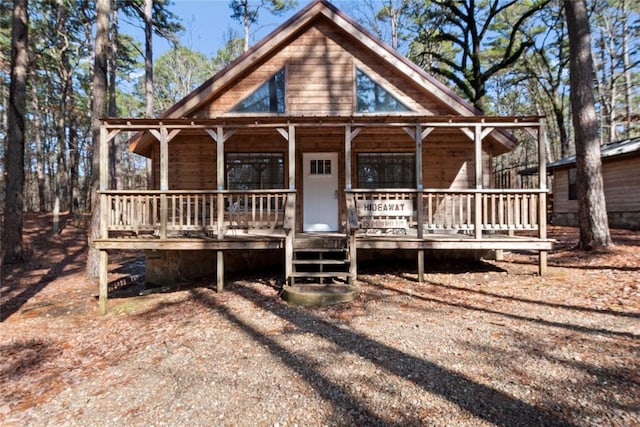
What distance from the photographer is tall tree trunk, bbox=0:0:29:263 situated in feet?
36.8

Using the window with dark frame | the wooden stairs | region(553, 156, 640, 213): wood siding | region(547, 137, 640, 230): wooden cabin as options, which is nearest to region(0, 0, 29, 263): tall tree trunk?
the window with dark frame

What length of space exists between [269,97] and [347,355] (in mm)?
7332

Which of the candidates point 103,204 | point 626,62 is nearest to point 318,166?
point 103,204

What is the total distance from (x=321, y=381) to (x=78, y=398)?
2.53 m

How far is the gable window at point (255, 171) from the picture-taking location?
9562 mm

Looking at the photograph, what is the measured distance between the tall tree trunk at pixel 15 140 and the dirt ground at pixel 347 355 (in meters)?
5.29

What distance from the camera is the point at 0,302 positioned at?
7719 mm

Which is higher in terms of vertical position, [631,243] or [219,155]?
[219,155]

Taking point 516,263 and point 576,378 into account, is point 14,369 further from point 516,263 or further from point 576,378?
point 516,263

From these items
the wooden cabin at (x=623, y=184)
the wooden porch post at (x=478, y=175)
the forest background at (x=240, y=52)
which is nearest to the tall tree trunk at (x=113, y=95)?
the forest background at (x=240, y=52)

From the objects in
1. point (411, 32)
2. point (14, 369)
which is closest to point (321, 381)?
point (14, 369)

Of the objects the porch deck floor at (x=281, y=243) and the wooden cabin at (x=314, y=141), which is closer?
the porch deck floor at (x=281, y=243)

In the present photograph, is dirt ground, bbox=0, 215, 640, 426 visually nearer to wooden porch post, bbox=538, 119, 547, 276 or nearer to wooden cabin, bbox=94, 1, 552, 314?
wooden porch post, bbox=538, 119, 547, 276

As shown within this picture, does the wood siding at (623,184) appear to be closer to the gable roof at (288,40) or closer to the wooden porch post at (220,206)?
the gable roof at (288,40)
